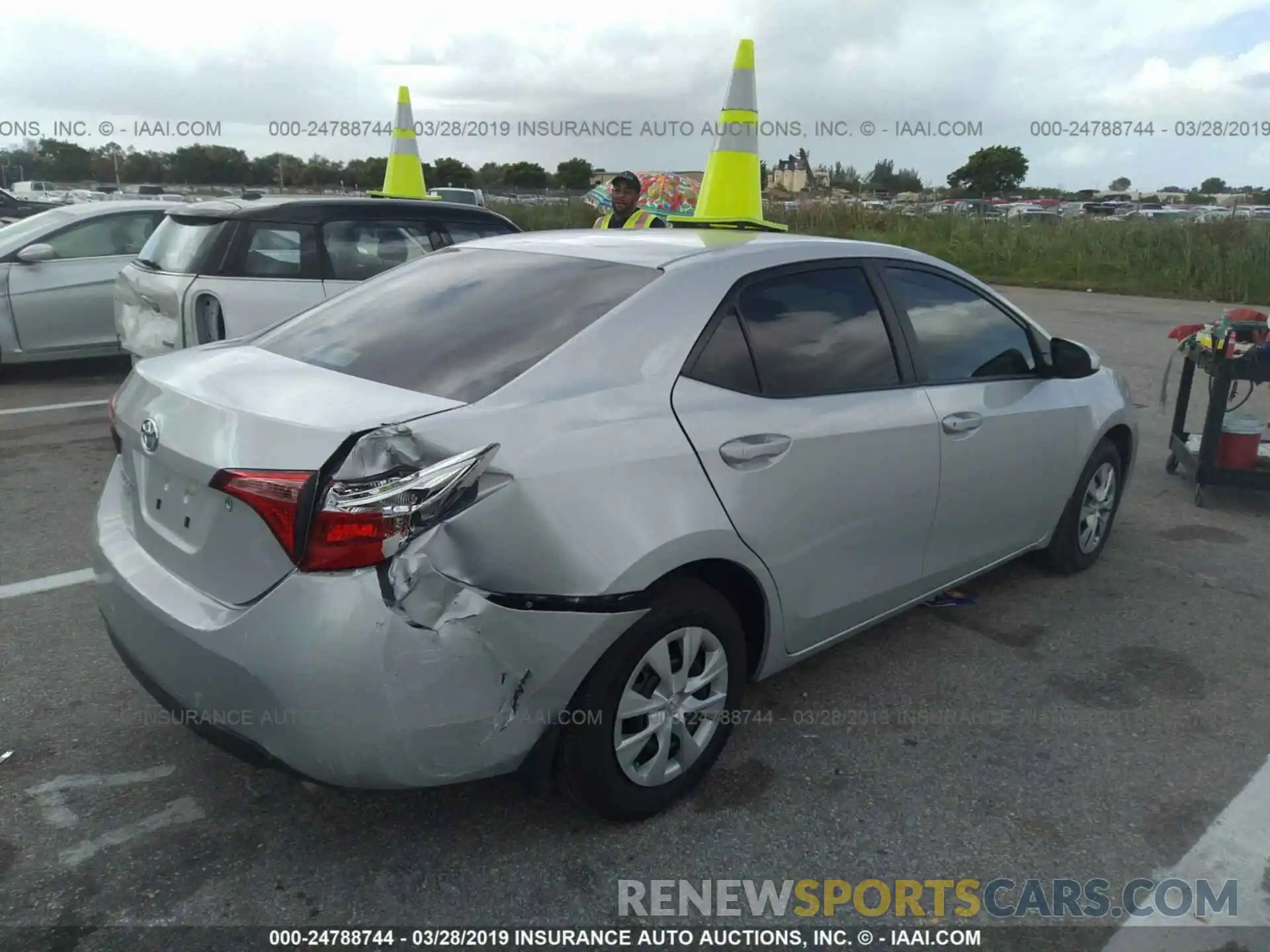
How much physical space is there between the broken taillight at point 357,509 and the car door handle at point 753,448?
2.66 ft

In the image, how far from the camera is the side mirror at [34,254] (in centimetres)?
834

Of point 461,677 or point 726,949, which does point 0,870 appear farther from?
point 726,949

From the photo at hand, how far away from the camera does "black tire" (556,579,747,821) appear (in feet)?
8.47

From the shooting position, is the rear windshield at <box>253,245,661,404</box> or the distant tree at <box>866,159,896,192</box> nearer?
the rear windshield at <box>253,245,661,404</box>

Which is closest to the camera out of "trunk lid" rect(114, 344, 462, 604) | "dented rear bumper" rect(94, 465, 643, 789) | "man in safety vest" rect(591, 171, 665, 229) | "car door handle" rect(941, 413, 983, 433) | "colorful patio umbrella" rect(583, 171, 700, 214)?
"dented rear bumper" rect(94, 465, 643, 789)

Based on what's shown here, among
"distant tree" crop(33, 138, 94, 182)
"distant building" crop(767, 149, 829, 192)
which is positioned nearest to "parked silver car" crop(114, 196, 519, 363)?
"distant building" crop(767, 149, 829, 192)

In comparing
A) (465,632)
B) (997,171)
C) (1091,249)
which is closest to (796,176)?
(1091,249)

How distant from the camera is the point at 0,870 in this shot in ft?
8.43

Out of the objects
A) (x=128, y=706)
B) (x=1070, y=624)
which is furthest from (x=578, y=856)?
(x=1070, y=624)

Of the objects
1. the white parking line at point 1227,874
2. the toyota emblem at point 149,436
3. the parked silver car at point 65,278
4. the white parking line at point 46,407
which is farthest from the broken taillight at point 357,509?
the parked silver car at point 65,278

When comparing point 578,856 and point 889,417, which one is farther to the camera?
point 889,417

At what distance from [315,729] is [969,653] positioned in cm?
263

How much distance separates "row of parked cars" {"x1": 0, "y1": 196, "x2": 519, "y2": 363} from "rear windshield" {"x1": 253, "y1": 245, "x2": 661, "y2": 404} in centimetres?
326

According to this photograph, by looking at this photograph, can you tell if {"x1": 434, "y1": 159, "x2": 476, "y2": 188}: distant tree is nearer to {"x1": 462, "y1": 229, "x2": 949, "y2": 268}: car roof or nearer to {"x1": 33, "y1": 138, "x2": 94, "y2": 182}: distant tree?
{"x1": 33, "y1": 138, "x2": 94, "y2": 182}: distant tree
